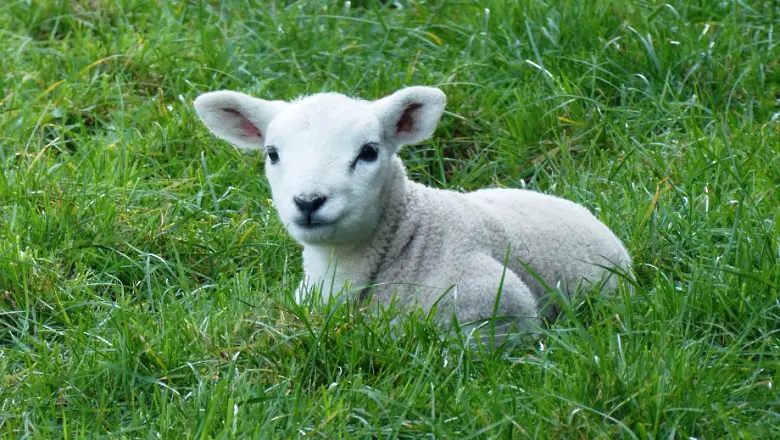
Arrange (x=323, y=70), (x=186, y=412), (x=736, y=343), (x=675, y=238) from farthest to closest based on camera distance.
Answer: (x=323, y=70) → (x=675, y=238) → (x=736, y=343) → (x=186, y=412)

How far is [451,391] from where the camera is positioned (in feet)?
13.6

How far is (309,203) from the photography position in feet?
14.5

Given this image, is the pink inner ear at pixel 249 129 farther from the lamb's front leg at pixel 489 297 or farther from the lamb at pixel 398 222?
the lamb's front leg at pixel 489 297

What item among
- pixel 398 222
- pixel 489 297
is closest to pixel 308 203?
pixel 398 222

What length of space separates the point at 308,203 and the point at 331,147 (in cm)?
28

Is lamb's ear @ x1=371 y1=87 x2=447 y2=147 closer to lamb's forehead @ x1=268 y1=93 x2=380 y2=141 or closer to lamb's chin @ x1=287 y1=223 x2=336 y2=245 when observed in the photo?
lamb's forehead @ x1=268 y1=93 x2=380 y2=141

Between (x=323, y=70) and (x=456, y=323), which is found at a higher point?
(x=323, y=70)

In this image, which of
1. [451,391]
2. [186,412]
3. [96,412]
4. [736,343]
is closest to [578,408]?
[451,391]

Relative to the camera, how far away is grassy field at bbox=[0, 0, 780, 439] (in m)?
3.96

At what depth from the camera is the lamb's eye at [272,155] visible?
4.82 meters

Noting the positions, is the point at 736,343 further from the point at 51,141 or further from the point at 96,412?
the point at 51,141

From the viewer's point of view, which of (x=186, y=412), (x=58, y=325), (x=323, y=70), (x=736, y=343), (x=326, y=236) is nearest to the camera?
(x=186, y=412)

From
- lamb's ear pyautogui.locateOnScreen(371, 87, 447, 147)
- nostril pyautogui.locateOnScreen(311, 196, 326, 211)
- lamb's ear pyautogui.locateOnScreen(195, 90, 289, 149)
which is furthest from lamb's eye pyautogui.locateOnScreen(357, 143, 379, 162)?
lamb's ear pyautogui.locateOnScreen(195, 90, 289, 149)

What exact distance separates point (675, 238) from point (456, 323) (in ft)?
4.72
